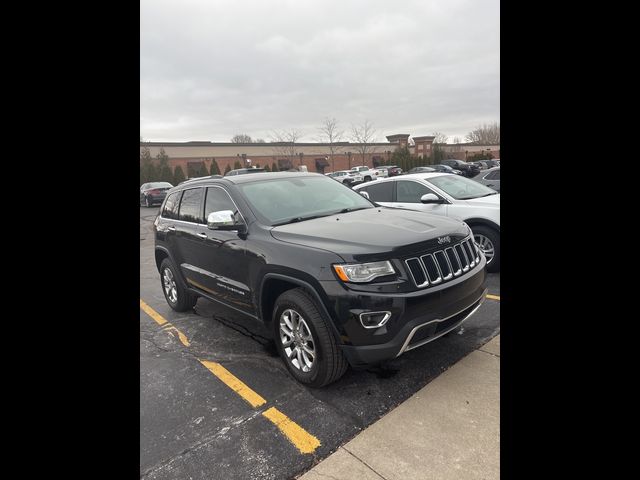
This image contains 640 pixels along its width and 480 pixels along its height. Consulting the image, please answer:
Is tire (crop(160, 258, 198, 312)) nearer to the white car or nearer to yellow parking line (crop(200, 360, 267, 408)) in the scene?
yellow parking line (crop(200, 360, 267, 408))

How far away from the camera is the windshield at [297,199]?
12.3ft

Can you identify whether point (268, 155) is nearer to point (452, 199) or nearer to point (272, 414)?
point (452, 199)

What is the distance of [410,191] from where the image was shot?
6.88 metres

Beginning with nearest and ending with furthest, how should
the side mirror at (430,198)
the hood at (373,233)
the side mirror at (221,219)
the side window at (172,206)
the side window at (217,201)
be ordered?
the hood at (373,233)
the side mirror at (221,219)
the side window at (217,201)
the side window at (172,206)
the side mirror at (430,198)

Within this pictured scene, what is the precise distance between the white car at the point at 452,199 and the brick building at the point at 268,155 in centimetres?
3767

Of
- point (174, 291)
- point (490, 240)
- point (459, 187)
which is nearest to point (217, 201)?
point (174, 291)

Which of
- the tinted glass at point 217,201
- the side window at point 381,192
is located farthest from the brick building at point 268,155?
the tinted glass at point 217,201

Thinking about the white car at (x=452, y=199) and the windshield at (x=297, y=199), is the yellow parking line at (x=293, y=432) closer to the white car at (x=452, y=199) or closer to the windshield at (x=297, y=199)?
the windshield at (x=297, y=199)

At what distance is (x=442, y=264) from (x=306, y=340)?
1208mm

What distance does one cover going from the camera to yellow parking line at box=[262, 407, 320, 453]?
8.34 feet
